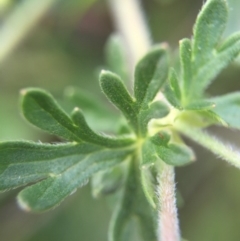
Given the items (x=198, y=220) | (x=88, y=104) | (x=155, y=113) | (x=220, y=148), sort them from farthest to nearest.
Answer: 1. (x=198, y=220)
2. (x=88, y=104)
3. (x=220, y=148)
4. (x=155, y=113)

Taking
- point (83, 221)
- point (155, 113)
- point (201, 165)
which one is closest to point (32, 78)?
point (83, 221)

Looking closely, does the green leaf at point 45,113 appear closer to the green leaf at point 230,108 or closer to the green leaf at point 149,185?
the green leaf at point 149,185

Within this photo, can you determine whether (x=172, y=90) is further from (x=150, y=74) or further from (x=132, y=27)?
(x=132, y=27)

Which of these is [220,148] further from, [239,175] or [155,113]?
[239,175]

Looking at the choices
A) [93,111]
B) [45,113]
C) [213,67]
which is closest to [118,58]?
[93,111]

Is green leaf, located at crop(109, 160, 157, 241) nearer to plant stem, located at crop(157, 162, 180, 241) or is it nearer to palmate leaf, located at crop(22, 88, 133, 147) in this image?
palmate leaf, located at crop(22, 88, 133, 147)

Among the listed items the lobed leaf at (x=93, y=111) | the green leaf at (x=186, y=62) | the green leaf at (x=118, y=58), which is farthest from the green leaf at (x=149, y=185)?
the green leaf at (x=118, y=58)

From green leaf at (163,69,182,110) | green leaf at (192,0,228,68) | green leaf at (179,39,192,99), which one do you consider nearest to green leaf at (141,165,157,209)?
green leaf at (163,69,182,110)
